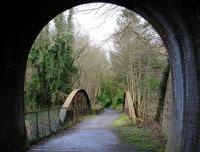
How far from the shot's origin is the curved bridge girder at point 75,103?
18.8m

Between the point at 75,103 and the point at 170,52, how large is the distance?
14.2 meters

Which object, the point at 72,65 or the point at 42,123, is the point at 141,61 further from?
the point at 42,123

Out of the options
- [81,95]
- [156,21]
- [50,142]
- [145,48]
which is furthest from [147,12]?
[81,95]

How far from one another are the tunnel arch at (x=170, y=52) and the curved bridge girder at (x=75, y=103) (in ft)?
28.3

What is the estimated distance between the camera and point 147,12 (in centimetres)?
967

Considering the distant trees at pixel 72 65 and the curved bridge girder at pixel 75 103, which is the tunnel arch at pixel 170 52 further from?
the curved bridge girder at pixel 75 103

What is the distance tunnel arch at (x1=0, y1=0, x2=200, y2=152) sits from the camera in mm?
7660

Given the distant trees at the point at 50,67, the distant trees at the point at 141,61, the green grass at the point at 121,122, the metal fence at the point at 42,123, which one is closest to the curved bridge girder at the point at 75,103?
the metal fence at the point at 42,123

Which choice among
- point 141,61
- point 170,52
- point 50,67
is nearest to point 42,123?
point 170,52

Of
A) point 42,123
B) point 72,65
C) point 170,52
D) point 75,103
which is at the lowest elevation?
point 42,123

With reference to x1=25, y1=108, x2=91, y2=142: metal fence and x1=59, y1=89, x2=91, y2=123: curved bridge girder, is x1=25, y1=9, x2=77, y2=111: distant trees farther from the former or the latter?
x1=25, y1=108, x2=91, y2=142: metal fence

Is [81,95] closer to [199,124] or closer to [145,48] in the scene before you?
[145,48]

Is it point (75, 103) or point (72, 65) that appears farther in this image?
point (72, 65)

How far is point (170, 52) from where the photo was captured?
32.1 ft
